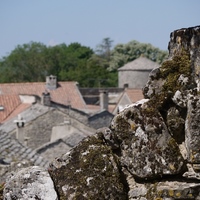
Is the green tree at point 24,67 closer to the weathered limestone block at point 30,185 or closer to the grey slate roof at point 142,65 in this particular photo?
the grey slate roof at point 142,65

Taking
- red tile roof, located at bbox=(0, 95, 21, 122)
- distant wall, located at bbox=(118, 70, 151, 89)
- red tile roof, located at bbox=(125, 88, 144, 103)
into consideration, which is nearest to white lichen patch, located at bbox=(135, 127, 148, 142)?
red tile roof, located at bbox=(0, 95, 21, 122)

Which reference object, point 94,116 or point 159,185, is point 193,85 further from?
point 94,116

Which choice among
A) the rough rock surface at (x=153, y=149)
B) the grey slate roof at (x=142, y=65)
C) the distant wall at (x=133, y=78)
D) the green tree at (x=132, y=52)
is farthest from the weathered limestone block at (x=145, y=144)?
the green tree at (x=132, y=52)

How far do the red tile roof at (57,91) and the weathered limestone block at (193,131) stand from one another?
196 ft

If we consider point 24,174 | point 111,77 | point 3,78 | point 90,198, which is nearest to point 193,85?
point 90,198

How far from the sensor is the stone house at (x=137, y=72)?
8850 centimetres

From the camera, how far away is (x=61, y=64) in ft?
362

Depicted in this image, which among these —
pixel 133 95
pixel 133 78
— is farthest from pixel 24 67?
pixel 133 95

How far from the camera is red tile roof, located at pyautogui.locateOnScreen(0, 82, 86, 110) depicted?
64.7 meters

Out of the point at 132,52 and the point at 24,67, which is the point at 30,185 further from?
the point at 132,52

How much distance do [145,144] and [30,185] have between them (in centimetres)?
81

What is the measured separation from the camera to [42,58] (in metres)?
106

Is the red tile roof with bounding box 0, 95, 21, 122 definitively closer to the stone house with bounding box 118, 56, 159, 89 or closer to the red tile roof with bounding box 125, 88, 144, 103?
the red tile roof with bounding box 125, 88, 144, 103

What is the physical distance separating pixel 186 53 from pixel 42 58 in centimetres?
10286
